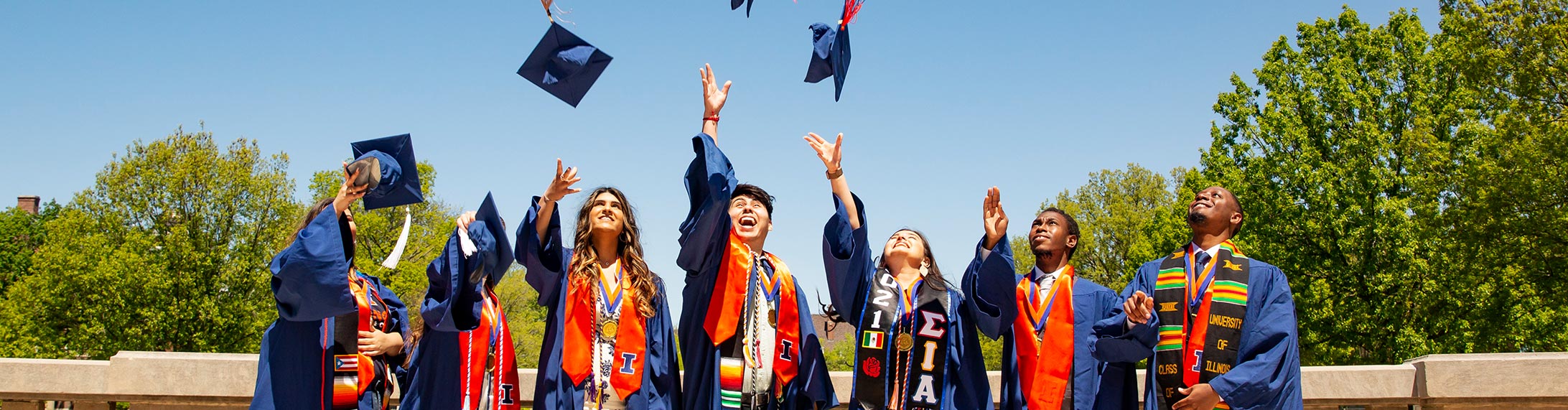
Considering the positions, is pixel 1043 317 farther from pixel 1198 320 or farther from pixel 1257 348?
pixel 1257 348

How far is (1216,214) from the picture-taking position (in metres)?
5.36

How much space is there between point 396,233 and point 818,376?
91.2 feet

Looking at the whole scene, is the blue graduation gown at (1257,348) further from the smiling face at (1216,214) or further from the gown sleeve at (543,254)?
the gown sleeve at (543,254)

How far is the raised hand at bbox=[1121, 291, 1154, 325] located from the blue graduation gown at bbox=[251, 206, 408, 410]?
339 cm

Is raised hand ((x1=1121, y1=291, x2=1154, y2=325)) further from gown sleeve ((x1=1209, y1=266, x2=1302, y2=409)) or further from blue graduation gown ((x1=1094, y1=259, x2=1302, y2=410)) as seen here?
gown sleeve ((x1=1209, y1=266, x2=1302, y2=409))

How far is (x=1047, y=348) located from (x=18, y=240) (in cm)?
5399

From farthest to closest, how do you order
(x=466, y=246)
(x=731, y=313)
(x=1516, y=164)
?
1. (x=1516, y=164)
2. (x=731, y=313)
3. (x=466, y=246)

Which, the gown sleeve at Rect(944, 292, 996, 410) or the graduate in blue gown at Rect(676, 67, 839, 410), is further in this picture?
the gown sleeve at Rect(944, 292, 996, 410)

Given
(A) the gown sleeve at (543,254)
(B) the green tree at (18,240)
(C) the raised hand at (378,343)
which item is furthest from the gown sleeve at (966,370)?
(B) the green tree at (18,240)

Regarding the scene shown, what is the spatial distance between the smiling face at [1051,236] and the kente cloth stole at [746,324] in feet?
4.40

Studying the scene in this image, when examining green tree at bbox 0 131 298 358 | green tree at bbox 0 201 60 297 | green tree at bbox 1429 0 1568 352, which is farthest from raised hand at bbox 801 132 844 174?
green tree at bbox 0 201 60 297

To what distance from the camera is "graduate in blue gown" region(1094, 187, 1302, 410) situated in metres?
4.85

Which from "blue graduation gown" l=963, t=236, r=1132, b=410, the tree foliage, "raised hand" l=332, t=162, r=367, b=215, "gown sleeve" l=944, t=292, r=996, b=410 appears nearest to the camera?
"raised hand" l=332, t=162, r=367, b=215

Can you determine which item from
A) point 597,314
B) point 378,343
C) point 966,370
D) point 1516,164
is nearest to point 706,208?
point 597,314
